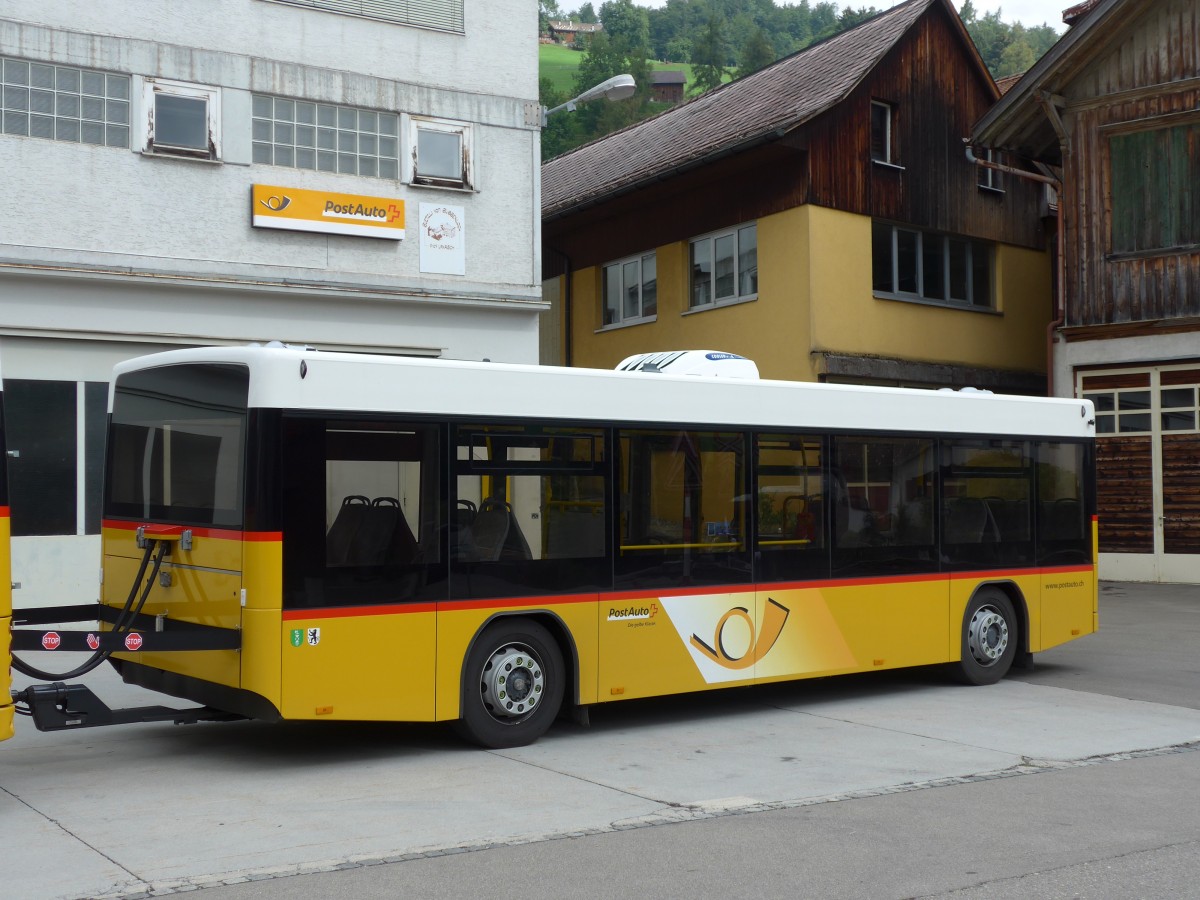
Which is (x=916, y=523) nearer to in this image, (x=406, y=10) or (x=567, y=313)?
(x=406, y=10)

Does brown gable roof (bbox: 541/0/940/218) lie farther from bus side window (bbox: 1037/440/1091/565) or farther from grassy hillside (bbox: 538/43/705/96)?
grassy hillside (bbox: 538/43/705/96)

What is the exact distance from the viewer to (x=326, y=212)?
17.9 metres

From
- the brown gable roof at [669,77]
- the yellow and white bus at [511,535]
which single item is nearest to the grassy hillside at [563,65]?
the brown gable roof at [669,77]

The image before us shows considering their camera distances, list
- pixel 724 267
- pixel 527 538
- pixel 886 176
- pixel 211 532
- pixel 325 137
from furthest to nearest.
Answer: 1. pixel 724 267
2. pixel 886 176
3. pixel 325 137
4. pixel 527 538
5. pixel 211 532

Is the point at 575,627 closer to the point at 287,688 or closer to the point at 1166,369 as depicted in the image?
the point at 287,688

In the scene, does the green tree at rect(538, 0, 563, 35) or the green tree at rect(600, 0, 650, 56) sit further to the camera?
the green tree at rect(538, 0, 563, 35)

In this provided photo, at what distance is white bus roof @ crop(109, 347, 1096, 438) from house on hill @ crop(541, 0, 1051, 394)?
34.3ft

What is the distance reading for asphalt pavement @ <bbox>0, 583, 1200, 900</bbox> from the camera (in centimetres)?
601

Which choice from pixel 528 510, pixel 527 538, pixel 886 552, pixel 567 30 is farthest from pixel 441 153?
pixel 567 30

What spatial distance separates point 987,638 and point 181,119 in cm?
1123

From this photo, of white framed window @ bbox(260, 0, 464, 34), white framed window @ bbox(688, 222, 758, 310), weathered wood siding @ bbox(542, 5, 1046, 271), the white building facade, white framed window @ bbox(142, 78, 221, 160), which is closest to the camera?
the white building facade

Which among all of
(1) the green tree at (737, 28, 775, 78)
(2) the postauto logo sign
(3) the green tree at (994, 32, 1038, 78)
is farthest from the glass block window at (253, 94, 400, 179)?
(1) the green tree at (737, 28, 775, 78)

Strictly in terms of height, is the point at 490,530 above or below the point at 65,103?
below

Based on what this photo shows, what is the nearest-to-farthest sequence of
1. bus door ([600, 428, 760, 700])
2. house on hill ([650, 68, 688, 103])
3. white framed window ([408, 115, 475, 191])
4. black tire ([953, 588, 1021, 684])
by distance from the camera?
1. bus door ([600, 428, 760, 700])
2. black tire ([953, 588, 1021, 684])
3. white framed window ([408, 115, 475, 191])
4. house on hill ([650, 68, 688, 103])
